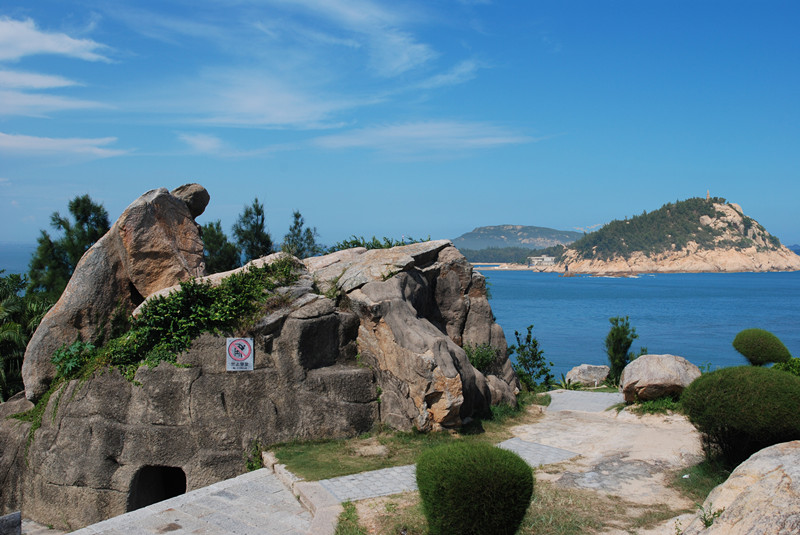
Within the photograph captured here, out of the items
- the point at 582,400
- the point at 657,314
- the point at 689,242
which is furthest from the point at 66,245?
the point at 689,242

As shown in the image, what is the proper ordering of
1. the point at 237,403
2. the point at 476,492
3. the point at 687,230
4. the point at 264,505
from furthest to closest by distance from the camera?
the point at 687,230, the point at 237,403, the point at 264,505, the point at 476,492

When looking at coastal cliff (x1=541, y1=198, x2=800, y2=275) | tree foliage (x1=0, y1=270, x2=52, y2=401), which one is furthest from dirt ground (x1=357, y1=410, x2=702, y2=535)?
coastal cliff (x1=541, y1=198, x2=800, y2=275)

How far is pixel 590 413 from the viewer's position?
14.3 m

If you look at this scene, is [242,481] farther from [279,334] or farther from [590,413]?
[590,413]

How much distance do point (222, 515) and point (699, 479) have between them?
694 cm

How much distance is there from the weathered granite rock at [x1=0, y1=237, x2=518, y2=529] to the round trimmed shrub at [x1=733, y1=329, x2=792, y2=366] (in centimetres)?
1015

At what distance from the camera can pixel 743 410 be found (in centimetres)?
860

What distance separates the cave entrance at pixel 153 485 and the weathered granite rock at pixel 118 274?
10.3 ft

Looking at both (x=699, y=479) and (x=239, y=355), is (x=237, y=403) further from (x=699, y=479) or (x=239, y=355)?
(x=699, y=479)

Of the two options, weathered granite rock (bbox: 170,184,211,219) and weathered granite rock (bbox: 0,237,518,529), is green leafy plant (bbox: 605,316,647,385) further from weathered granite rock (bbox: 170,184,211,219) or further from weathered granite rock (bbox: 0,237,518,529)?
weathered granite rock (bbox: 170,184,211,219)

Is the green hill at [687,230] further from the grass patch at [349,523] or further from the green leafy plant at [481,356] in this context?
the grass patch at [349,523]

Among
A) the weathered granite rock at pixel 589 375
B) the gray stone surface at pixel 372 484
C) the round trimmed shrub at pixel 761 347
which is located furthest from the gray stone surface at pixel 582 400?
the gray stone surface at pixel 372 484

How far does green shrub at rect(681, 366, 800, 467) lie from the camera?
839 cm

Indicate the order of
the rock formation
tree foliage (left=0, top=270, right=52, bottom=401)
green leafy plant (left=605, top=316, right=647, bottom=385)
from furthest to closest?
green leafy plant (left=605, top=316, right=647, bottom=385) < tree foliage (left=0, top=270, right=52, bottom=401) < the rock formation
